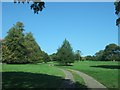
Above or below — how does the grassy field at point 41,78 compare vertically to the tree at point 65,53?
below

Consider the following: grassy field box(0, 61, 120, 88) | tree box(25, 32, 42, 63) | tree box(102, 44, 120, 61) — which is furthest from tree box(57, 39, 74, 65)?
tree box(102, 44, 120, 61)

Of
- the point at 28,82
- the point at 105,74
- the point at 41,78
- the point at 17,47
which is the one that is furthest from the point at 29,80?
the point at 17,47

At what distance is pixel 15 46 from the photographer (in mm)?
87562

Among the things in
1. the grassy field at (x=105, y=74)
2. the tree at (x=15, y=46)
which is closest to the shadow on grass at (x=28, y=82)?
the grassy field at (x=105, y=74)

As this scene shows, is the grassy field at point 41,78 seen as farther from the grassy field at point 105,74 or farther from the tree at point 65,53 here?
the tree at point 65,53

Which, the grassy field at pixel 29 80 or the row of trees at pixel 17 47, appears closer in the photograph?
the grassy field at pixel 29 80

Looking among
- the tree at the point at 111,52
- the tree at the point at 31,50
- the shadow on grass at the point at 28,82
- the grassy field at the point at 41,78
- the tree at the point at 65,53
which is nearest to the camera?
the shadow on grass at the point at 28,82

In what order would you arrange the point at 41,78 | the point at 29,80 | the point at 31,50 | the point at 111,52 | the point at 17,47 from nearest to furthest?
the point at 29,80, the point at 41,78, the point at 17,47, the point at 31,50, the point at 111,52

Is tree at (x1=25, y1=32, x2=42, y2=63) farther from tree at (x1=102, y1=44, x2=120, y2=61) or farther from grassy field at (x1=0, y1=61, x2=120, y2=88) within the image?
tree at (x1=102, y1=44, x2=120, y2=61)

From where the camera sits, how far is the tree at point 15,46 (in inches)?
3378

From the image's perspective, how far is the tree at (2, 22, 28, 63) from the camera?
282 feet

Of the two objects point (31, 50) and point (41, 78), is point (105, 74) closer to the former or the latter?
point (41, 78)

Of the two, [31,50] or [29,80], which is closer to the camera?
[29,80]

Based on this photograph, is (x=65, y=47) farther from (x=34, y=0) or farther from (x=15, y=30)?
(x=34, y=0)
